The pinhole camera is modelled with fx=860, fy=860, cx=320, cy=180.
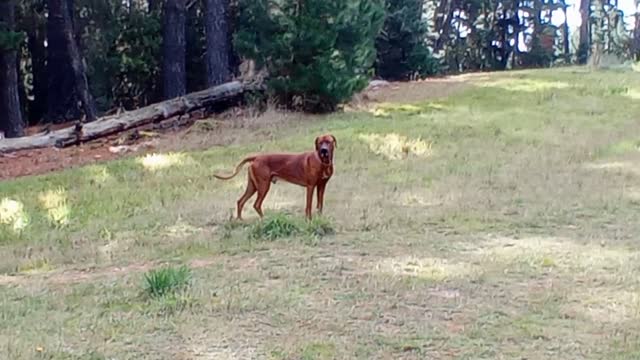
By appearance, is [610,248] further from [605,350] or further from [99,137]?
[99,137]

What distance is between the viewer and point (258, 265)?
5.67m

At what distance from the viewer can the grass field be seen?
412 centimetres

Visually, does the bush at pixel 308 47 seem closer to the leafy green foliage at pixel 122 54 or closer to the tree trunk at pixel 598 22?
the leafy green foliage at pixel 122 54

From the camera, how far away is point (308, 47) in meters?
13.0

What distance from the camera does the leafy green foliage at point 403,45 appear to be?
64.5ft

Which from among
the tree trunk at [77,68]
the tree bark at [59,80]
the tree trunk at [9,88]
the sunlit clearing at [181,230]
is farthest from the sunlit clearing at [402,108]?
the tree bark at [59,80]

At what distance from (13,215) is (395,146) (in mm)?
4749

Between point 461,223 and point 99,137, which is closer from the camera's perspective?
point 461,223

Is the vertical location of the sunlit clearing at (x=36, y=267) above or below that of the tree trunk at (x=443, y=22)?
below

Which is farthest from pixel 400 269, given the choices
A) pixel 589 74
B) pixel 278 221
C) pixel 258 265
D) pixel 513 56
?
pixel 513 56

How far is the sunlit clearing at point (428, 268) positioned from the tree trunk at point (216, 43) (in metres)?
11.1

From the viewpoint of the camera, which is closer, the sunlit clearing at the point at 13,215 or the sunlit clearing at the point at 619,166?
the sunlit clearing at the point at 13,215

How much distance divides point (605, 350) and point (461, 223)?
3.04 metres

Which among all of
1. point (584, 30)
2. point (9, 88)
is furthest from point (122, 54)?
point (584, 30)
